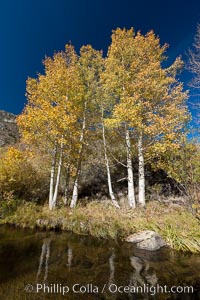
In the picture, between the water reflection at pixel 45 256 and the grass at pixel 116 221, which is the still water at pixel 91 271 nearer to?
the water reflection at pixel 45 256

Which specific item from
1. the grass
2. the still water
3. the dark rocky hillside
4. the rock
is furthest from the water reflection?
the dark rocky hillside

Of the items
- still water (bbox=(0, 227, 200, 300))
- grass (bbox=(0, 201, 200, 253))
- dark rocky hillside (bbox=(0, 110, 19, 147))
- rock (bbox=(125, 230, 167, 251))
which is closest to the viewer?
still water (bbox=(0, 227, 200, 300))

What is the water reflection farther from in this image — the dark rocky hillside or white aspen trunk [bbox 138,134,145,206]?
the dark rocky hillside

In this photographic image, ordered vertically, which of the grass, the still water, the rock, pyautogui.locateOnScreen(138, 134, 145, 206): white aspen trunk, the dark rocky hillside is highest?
the dark rocky hillside

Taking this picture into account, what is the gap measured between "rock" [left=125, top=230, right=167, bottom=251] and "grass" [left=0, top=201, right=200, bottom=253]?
0.38 m

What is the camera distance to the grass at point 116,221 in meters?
7.59

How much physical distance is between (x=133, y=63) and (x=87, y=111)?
15.5ft

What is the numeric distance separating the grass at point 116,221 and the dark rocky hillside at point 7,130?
29.7m

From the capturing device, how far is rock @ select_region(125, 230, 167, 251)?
7.19 m

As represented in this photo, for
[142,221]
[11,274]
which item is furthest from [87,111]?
[11,274]

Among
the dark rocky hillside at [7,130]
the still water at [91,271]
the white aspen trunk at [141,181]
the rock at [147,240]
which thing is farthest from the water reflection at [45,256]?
the dark rocky hillside at [7,130]

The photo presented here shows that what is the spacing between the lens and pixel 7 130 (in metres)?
44.5

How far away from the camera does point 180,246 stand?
711 centimetres

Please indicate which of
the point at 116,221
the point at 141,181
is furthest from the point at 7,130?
the point at 116,221
